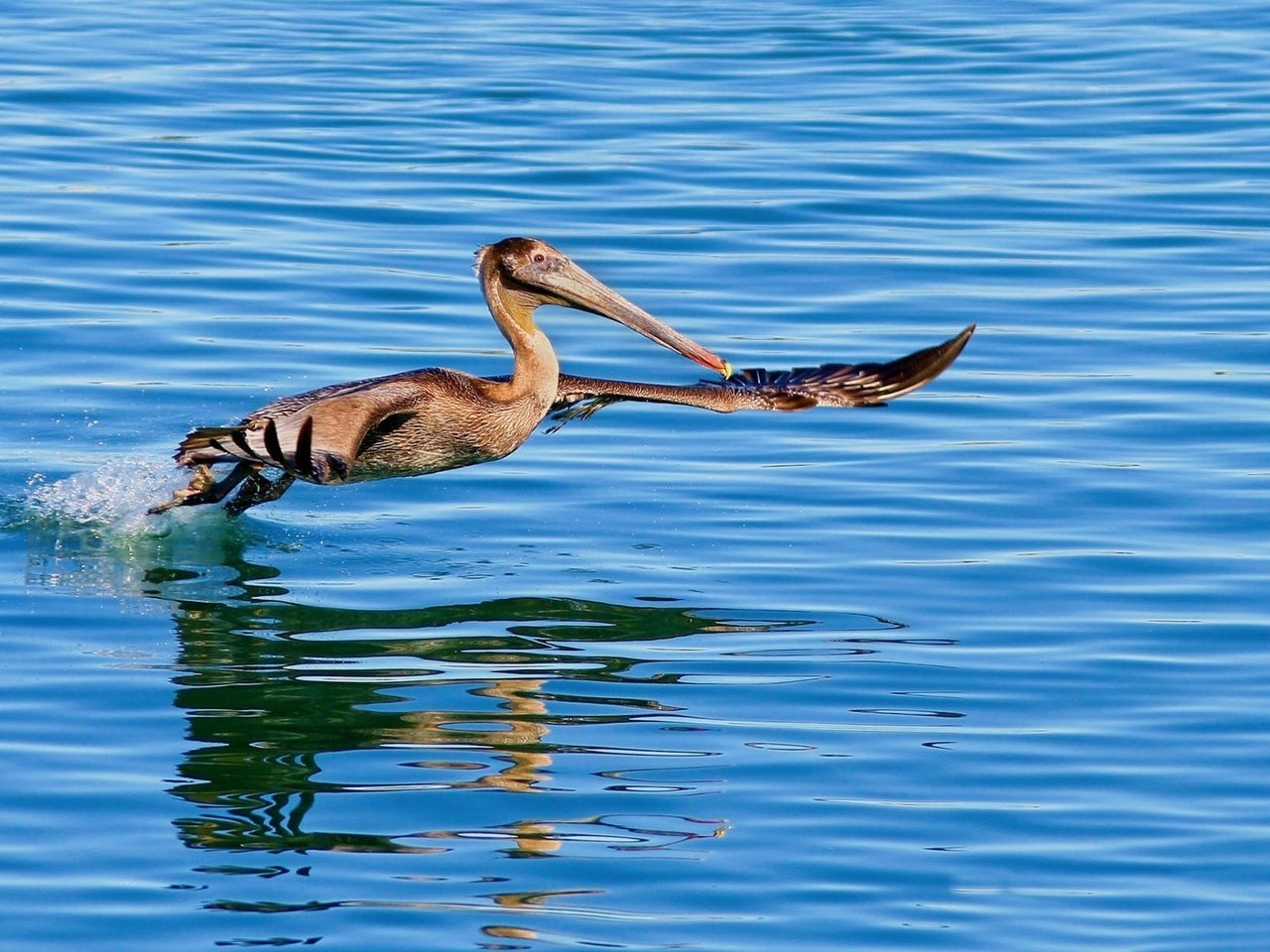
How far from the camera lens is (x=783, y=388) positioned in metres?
10.4

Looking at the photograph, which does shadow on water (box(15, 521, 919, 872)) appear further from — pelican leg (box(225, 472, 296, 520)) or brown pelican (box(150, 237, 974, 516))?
brown pelican (box(150, 237, 974, 516))

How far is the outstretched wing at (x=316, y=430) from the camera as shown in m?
7.56

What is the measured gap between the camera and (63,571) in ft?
30.2

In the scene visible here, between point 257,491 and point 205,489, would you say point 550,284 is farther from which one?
point 205,489

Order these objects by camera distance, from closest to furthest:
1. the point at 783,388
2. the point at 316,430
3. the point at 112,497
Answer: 1. the point at 316,430
2. the point at 112,497
3. the point at 783,388

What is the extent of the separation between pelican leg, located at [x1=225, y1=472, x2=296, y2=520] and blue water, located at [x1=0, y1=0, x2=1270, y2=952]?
152 mm

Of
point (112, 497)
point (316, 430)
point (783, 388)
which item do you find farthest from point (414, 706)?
point (783, 388)

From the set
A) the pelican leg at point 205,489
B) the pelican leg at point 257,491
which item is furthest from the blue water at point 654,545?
the pelican leg at point 205,489

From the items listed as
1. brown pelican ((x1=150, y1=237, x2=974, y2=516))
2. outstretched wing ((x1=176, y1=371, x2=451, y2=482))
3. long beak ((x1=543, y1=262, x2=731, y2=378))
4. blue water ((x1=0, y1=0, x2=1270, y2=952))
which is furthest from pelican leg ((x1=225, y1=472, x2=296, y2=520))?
long beak ((x1=543, y1=262, x2=731, y2=378))

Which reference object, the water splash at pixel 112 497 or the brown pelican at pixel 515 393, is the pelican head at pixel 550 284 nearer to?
the brown pelican at pixel 515 393

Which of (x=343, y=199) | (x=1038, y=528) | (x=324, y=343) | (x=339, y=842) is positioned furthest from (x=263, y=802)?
(x=343, y=199)

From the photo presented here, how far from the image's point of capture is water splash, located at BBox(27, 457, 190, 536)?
9875mm

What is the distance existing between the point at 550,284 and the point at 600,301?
24 centimetres

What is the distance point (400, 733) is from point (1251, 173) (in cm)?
1175
